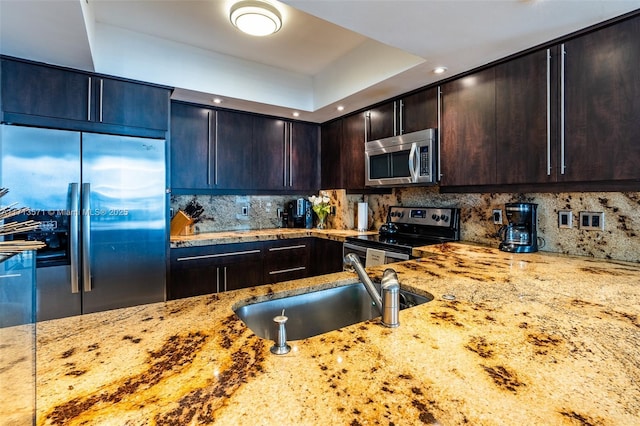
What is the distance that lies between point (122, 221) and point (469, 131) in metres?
2.69

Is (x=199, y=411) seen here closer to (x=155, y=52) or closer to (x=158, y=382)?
(x=158, y=382)

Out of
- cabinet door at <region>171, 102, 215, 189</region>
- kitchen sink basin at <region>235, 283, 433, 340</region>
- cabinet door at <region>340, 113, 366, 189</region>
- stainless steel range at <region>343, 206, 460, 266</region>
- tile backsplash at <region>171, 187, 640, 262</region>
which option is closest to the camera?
kitchen sink basin at <region>235, 283, 433, 340</region>

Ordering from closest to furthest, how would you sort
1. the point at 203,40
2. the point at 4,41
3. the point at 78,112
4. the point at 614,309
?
the point at 614,309, the point at 4,41, the point at 78,112, the point at 203,40

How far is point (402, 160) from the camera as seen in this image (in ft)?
8.95

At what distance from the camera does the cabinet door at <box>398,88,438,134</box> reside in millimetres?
2525

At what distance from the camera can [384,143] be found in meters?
2.89

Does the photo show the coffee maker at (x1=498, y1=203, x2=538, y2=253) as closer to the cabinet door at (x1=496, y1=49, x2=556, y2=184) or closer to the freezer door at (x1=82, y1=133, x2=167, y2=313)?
the cabinet door at (x1=496, y1=49, x2=556, y2=184)

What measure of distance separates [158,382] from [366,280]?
2.29 feet

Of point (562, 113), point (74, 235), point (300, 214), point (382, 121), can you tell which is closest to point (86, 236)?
point (74, 235)

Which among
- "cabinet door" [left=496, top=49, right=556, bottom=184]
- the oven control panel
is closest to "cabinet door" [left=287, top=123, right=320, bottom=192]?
the oven control panel

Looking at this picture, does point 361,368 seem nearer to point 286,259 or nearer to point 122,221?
point 122,221

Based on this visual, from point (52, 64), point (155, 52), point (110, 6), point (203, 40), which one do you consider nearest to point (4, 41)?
point (52, 64)

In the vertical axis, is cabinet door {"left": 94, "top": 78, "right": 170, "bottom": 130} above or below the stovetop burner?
above

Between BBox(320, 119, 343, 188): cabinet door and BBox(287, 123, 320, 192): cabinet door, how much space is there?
8 cm
